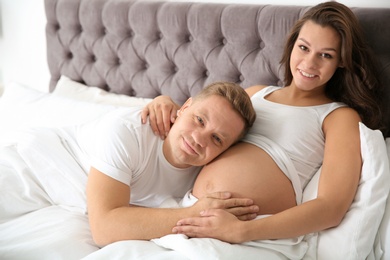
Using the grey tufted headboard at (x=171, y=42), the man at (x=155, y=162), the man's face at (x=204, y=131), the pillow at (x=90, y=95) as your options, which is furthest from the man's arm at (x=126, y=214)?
the pillow at (x=90, y=95)

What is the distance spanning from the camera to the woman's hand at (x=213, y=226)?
4.29 ft

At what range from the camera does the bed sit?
135cm

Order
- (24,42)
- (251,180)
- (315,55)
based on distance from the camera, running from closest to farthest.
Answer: (251,180), (315,55), (24,42)

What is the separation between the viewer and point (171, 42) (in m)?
2.16

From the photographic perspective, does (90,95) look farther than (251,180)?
Yes

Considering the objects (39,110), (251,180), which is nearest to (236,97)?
(251,180)

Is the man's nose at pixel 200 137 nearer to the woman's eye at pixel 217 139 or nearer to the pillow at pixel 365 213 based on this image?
the woman's eye at pixel 217 139

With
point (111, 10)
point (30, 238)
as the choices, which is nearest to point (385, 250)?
point (30, 238)

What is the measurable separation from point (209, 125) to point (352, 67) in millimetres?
499

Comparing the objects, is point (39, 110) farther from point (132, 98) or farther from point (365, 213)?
point (365, 213)

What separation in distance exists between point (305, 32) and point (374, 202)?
1.88 feet

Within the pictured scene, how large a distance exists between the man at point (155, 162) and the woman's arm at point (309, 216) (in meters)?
0.05

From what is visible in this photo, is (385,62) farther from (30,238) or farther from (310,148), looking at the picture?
(30,238)

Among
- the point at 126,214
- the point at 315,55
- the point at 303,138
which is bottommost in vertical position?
the point at 126,214
